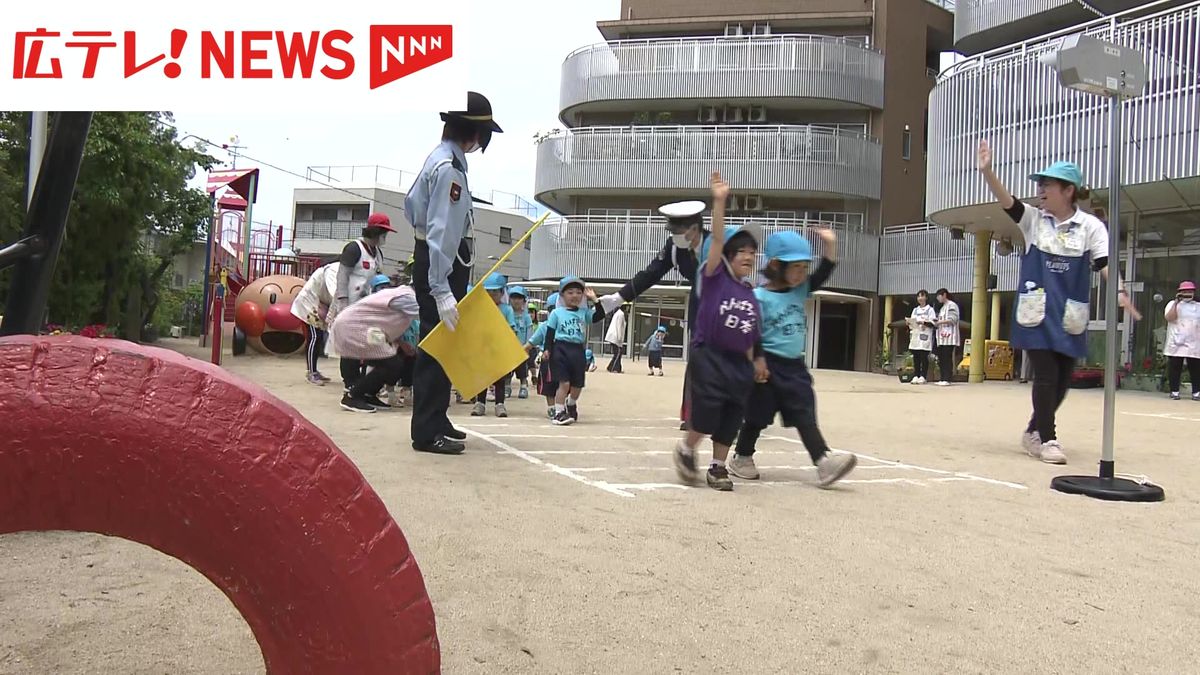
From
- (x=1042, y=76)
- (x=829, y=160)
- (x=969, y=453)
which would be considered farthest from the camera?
(x=829, y=160)

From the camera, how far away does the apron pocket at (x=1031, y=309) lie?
5250 mm

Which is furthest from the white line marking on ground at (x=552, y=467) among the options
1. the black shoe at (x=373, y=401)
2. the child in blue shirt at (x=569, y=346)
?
the black shoe at (x=373, y=401)

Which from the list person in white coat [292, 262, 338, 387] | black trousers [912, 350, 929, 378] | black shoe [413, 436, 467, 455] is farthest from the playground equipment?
black trousers [912, 350, 929, 378]

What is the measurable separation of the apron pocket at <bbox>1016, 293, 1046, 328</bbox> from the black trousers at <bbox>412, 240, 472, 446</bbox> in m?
3.35

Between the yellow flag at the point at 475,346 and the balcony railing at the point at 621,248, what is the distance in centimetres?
2387

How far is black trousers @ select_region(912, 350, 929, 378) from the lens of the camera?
16594 mm

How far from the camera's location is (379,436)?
5441 mm

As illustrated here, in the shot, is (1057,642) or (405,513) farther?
(405,513)

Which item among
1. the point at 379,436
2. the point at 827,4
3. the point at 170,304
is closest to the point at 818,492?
the point at 379,436

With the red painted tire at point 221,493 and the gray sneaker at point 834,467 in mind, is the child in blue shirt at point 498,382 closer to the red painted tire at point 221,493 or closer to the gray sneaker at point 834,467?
the gray sneaker at point 834,467

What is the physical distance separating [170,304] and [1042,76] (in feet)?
99.2

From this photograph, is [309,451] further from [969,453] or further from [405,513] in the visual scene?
[969,453]

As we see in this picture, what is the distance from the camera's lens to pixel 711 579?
264 cm

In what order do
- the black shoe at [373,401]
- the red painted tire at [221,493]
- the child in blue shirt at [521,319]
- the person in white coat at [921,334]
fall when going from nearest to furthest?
the red painted tire at [221,493]
the black shoe at [373,401]
the child in blue shirt at [521,319]
the person in white coat at [921,334]
